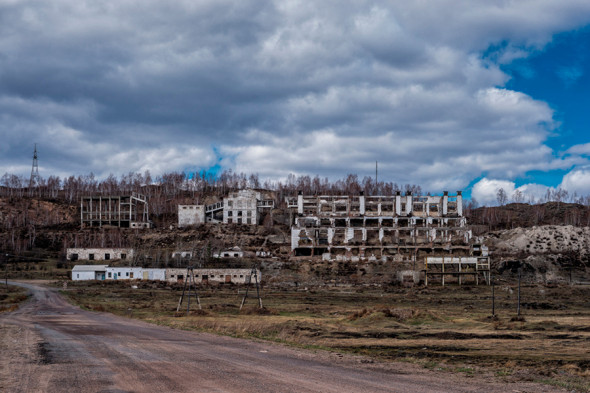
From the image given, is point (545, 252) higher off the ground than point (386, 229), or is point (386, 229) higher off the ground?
point (386, 229)

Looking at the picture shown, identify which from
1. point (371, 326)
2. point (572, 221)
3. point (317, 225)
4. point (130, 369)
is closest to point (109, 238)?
point (317, 225)

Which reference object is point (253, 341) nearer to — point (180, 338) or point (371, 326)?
point (180, 338)

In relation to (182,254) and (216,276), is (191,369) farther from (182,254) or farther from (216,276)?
(182,254)

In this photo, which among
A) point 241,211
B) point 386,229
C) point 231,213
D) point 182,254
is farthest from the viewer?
point 231,213

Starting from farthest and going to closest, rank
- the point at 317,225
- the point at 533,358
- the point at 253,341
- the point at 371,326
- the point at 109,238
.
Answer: the point at 109,238 < the point at 317,225 < the point at 371,326 < the point at 253,341 < the point at 533,358

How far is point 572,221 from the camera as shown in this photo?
17100 cm

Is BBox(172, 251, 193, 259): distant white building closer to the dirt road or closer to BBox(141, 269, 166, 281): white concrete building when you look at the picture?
BBox(141, 269, 166, 281): white concrete building

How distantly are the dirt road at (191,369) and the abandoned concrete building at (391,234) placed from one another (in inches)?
3047

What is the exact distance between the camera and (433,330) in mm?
33125

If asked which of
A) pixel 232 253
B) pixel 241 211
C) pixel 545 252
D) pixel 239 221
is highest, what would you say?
pixel 241 211

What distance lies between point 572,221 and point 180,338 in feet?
558

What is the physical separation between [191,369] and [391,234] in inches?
4517

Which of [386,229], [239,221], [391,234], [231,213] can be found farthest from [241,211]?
[386,229]

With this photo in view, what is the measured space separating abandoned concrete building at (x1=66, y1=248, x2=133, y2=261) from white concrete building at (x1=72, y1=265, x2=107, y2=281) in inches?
617
